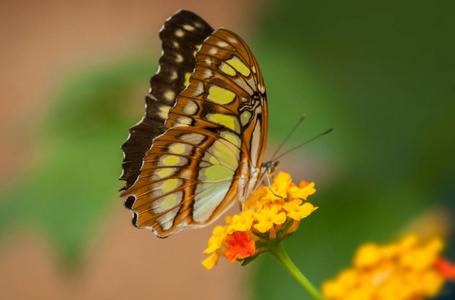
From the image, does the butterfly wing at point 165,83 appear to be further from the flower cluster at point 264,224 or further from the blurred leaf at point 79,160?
the flower cluster at point 264,224

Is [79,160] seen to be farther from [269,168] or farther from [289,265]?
[289,265]

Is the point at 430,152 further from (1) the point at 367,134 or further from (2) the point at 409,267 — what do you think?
(2) the point at 409,267

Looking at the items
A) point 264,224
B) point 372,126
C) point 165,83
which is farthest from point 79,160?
point 372,126

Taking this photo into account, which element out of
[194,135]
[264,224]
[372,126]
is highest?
[194,135]

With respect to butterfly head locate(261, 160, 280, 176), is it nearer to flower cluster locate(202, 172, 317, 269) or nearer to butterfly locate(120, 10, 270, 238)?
butterfly locate(120, 10, 270, 238)

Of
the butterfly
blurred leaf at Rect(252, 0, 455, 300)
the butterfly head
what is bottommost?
blurred leaf at Rect(252, 0, 455, 300)

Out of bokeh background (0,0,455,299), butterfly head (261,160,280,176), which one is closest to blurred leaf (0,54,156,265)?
bokeh background (0,0,455,299)
